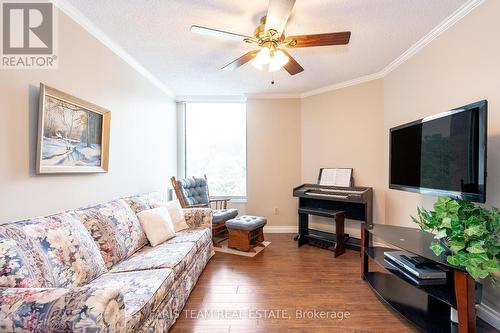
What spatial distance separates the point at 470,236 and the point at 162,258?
2205mm

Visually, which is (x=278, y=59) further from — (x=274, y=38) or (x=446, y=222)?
(x=446, y=222)

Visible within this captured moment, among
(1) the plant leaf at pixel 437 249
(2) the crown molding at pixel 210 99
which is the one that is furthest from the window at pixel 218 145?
(1) the plant leaf at pixel 437 249

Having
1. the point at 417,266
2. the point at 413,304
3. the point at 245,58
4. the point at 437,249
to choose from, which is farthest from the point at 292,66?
the point at 413,304

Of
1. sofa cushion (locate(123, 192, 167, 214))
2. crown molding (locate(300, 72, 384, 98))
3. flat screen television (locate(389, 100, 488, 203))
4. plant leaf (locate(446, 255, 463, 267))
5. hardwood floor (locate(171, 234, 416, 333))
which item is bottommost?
hardwood floor (locate(171, 234, 416, 333))

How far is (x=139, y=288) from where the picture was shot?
4.94 feet

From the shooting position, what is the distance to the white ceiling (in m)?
1.88

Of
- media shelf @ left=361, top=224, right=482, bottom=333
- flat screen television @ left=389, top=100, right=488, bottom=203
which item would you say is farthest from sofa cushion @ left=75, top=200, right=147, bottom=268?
flat screen television @ left=389, top=100, right=488, bottom=203

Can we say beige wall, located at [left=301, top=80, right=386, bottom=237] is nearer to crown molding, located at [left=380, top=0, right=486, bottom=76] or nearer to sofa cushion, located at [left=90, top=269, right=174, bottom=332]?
crown molding, located at [left=380, top=0, right=486, bottom=76]

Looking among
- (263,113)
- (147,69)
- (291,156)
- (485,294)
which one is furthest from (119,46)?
(485,294)

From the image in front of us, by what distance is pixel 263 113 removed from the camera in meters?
4.29

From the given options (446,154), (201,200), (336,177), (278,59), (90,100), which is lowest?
(201,200)

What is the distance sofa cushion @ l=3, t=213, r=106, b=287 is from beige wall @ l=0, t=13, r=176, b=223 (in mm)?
218

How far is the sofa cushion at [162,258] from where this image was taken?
1831mm

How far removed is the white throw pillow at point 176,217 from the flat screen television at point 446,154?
246 centimetres
